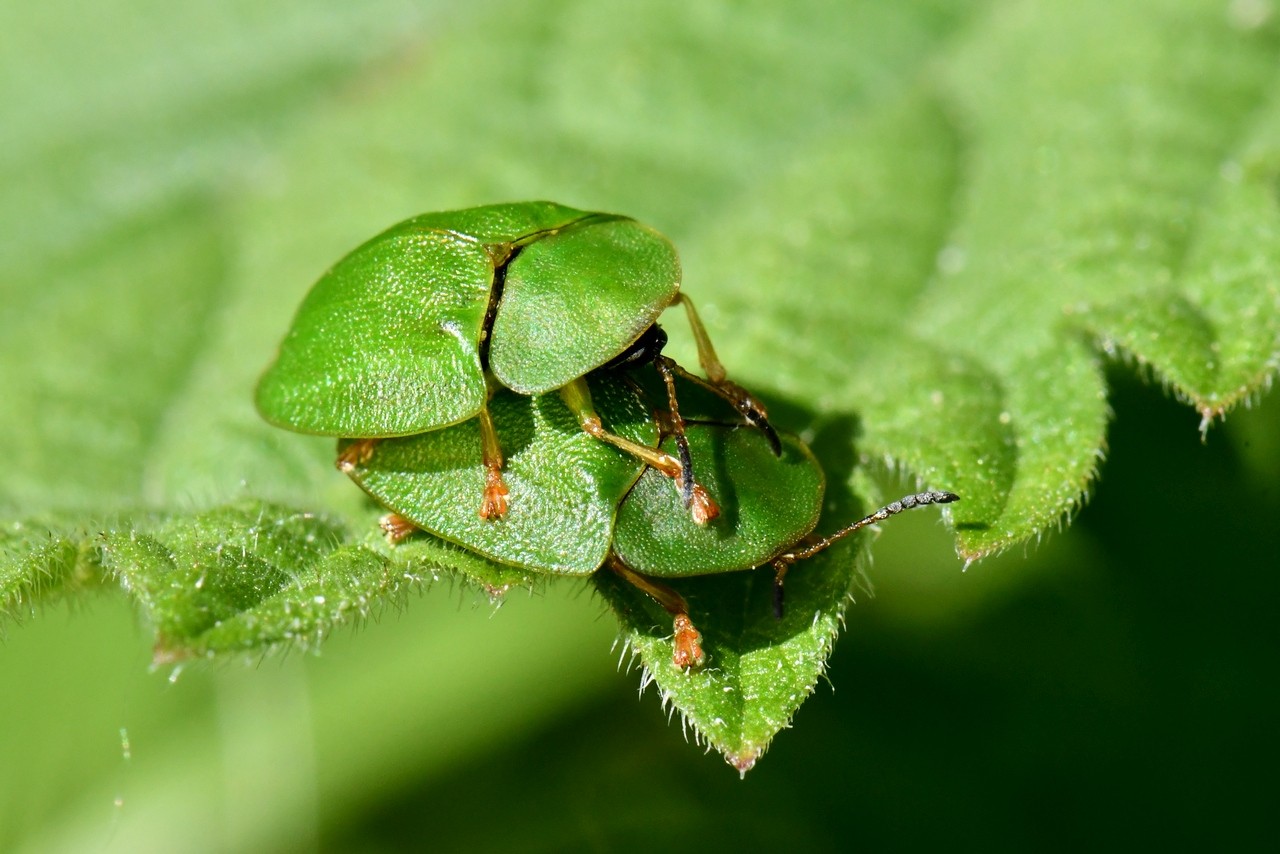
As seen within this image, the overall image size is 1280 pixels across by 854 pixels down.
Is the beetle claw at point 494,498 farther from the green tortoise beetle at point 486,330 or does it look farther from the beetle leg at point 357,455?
the beetle leg at point 357,455

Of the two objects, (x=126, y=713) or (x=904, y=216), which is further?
(x=126, y=713)

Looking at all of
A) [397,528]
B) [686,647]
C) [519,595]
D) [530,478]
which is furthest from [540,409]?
[519,595]

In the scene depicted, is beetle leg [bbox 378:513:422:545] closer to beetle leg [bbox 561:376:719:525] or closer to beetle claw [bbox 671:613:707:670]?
beetle leg [bbox 561:376:719:525]

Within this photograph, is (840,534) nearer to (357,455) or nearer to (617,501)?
(617,501)

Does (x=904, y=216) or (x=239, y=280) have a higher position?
(x=904, y=216)

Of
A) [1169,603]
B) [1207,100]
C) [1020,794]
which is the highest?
[1207,100]

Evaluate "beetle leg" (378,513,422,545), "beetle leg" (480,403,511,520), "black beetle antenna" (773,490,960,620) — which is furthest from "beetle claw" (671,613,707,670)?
"beetle leg" (378,513,422,545)

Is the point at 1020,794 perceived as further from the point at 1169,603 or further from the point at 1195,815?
the point at 1169,603

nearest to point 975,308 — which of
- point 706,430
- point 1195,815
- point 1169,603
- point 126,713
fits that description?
point 706,430
